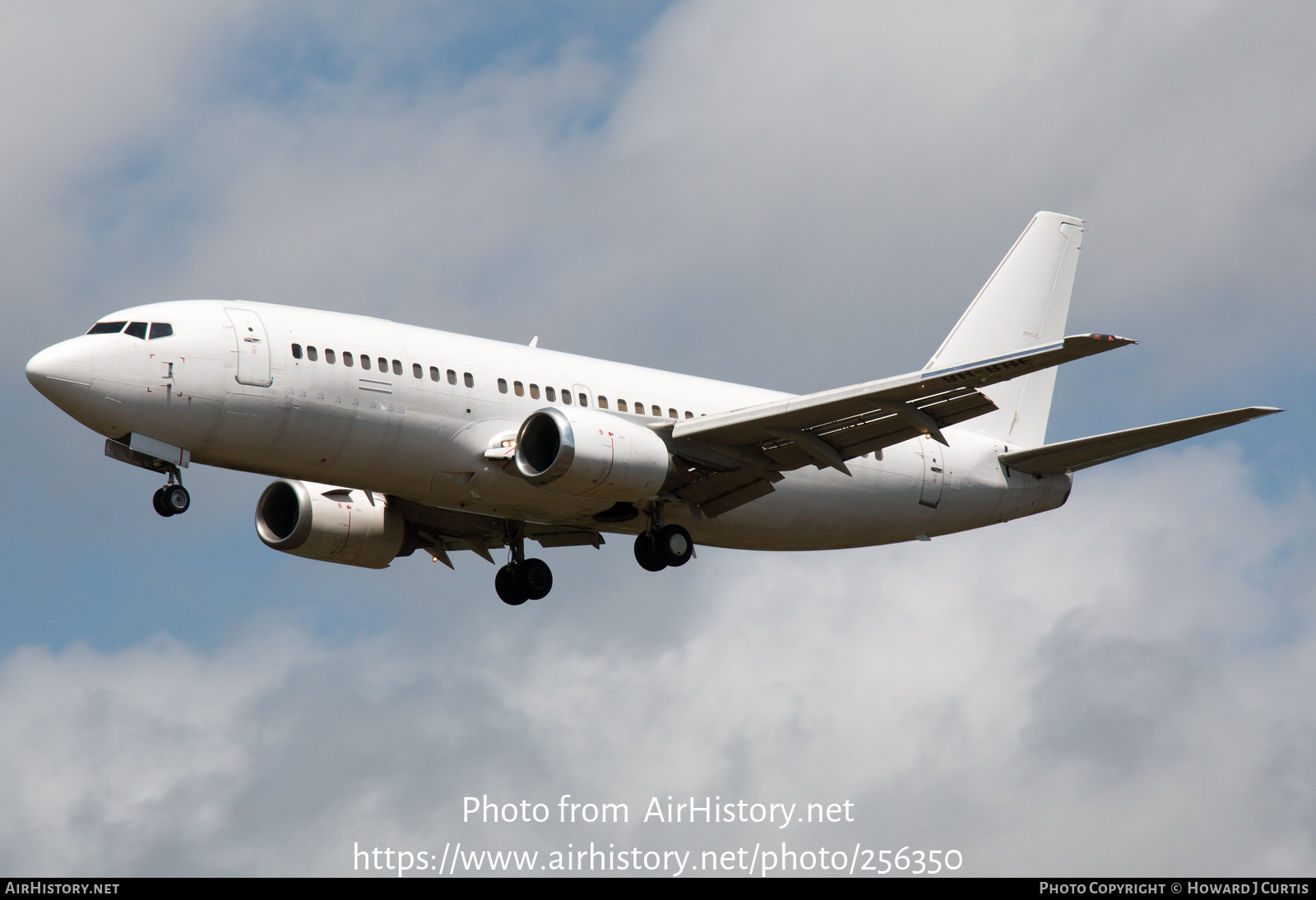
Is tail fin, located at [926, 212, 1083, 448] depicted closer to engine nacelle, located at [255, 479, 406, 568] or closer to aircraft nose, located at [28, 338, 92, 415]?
engine nacelle, located at [255, 479, 406, 568]

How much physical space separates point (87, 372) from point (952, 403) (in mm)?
17200

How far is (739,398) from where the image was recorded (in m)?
39.2

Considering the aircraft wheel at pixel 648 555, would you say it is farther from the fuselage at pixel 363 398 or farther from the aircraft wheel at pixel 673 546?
the fuselage at pixel 363 398

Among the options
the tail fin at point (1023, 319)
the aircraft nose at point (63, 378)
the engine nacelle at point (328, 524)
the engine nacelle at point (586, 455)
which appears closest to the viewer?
the aircraft nose at point (63, 378)

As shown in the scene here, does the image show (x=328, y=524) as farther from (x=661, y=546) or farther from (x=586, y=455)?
(x=586, y=455)

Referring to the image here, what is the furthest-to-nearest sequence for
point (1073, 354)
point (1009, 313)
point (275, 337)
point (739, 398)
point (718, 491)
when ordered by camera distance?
1. point (1009, 313)
2. point (739, 398)
3. point (718, 491)
4. point (275, 337)
5. point (1073, 354)

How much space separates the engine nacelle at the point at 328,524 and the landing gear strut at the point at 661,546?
22.2ft

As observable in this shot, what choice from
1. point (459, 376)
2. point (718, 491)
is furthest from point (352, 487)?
point (718, 491)

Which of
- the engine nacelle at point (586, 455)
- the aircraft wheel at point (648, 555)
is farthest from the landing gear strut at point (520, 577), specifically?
the engine nacelle at point (586, 455)

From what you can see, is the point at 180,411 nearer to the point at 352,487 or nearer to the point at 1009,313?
the point at 352,487

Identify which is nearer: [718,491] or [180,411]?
[180,411]

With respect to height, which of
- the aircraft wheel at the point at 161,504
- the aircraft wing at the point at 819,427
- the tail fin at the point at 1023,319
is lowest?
the aircraft wheel at the point at 161,504

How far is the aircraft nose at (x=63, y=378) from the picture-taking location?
30625 mm

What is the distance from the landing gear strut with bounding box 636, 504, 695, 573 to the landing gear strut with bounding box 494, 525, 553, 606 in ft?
14.9
